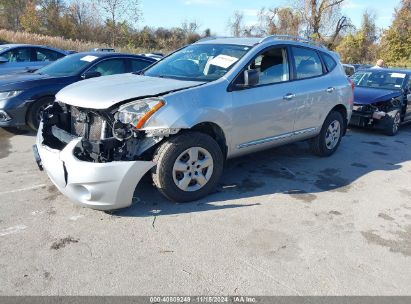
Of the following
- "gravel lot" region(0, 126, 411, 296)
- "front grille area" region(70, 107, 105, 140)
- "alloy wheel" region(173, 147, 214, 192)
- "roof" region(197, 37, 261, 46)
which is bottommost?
"gravel lot" region(0, 126, 411, 296)

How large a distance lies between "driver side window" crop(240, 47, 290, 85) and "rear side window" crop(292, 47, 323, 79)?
9.8 inches

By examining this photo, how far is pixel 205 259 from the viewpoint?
10.2 ft

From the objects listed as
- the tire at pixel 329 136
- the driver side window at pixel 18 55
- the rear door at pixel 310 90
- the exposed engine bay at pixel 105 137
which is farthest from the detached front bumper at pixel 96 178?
the driver side window at pixel 18 55

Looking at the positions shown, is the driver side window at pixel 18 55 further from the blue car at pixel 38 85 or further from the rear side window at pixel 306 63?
the rear side window at pixel 306 63

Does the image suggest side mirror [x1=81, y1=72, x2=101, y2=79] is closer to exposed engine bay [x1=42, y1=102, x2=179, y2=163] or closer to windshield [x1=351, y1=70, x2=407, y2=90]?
exposed engine bay [x1=42, y1=102, x2=179, y2=163]

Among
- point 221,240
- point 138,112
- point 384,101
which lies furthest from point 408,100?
point 138,112

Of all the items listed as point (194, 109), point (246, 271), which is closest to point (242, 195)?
point (194, 109)

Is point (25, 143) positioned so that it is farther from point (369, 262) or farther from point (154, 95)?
point (369, 262)

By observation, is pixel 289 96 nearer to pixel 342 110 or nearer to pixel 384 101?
pixel 342 110

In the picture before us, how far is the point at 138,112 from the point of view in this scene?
11.7 ft

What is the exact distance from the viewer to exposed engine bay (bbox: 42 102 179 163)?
11.4ft

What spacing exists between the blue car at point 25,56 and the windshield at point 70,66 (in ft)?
9.59

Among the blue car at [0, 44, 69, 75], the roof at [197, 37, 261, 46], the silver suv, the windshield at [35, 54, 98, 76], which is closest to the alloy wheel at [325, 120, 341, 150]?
the silver suv

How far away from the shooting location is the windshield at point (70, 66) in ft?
22.5
